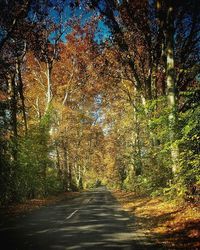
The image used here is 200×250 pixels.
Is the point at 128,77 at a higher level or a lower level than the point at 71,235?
higher

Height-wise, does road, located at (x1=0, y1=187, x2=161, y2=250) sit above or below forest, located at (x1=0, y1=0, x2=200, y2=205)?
below

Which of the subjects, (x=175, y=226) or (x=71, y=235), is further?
(x=175, y=226)

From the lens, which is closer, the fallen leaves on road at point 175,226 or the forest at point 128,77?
the fallen leaves on road at point 175,226

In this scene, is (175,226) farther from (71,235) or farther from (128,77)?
(128,77)

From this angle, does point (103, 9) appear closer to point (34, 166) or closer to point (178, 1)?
point (178, 1)

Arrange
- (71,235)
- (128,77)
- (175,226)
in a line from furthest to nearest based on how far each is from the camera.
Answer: (128,77) → (175,226) → (71,235)

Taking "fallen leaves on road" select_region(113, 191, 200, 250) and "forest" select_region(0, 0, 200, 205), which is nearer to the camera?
"fallen leaves on road" select_region(113, 191, 200, 250)

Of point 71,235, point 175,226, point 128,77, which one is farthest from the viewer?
point 128,77

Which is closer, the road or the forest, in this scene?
the road

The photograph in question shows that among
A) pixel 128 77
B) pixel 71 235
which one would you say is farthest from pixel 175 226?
pixel 128 77

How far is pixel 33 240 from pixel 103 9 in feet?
49.6

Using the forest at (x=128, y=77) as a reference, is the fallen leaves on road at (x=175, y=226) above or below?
below

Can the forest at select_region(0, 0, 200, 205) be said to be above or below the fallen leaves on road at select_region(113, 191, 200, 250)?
above

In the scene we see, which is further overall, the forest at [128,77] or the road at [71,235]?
the forest at [128,77]
